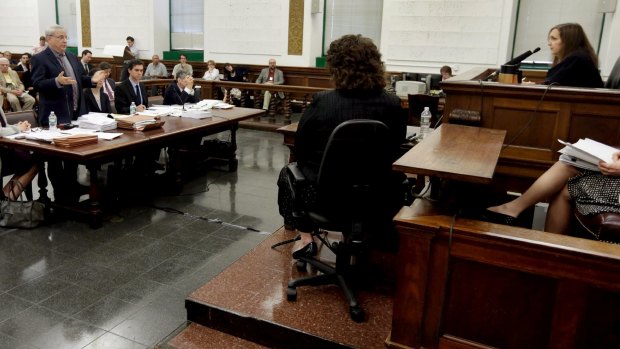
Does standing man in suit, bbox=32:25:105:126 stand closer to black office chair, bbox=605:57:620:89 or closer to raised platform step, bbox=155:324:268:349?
raised platform step, bbox=155:324:268:349

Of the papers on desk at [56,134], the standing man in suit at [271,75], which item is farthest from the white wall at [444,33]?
the papers on desk at [56,134]

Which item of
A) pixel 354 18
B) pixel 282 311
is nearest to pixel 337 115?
pixel 282 311

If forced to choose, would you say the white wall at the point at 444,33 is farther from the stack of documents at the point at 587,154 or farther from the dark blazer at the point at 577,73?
the stack of documents at the point at 587,154

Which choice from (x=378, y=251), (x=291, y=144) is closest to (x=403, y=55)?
(x=291, y=144)

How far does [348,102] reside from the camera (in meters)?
2.32

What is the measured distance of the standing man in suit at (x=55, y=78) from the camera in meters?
4.20

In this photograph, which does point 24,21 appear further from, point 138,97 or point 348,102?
point 348,102

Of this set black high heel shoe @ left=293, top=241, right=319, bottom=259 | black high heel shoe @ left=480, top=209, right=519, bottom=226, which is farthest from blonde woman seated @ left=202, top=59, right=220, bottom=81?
black high heel shoe @ left=480, top=209, right=519, bottom=226

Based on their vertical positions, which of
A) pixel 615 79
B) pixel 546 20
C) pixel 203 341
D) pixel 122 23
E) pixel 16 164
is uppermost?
pixel 546 20

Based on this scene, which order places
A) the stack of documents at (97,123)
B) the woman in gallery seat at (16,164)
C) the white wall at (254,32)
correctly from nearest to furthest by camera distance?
the woman in gallery seat at (16,164) → the stack of documents at (97,123) → the white wall at (254,32)

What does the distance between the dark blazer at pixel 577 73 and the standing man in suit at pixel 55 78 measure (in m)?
3.76

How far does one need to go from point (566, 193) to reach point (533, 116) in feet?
2.08

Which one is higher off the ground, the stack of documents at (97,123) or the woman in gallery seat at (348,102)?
the woman in gallery seat at (348,102)

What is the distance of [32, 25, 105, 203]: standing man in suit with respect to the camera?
4168 millimetres
